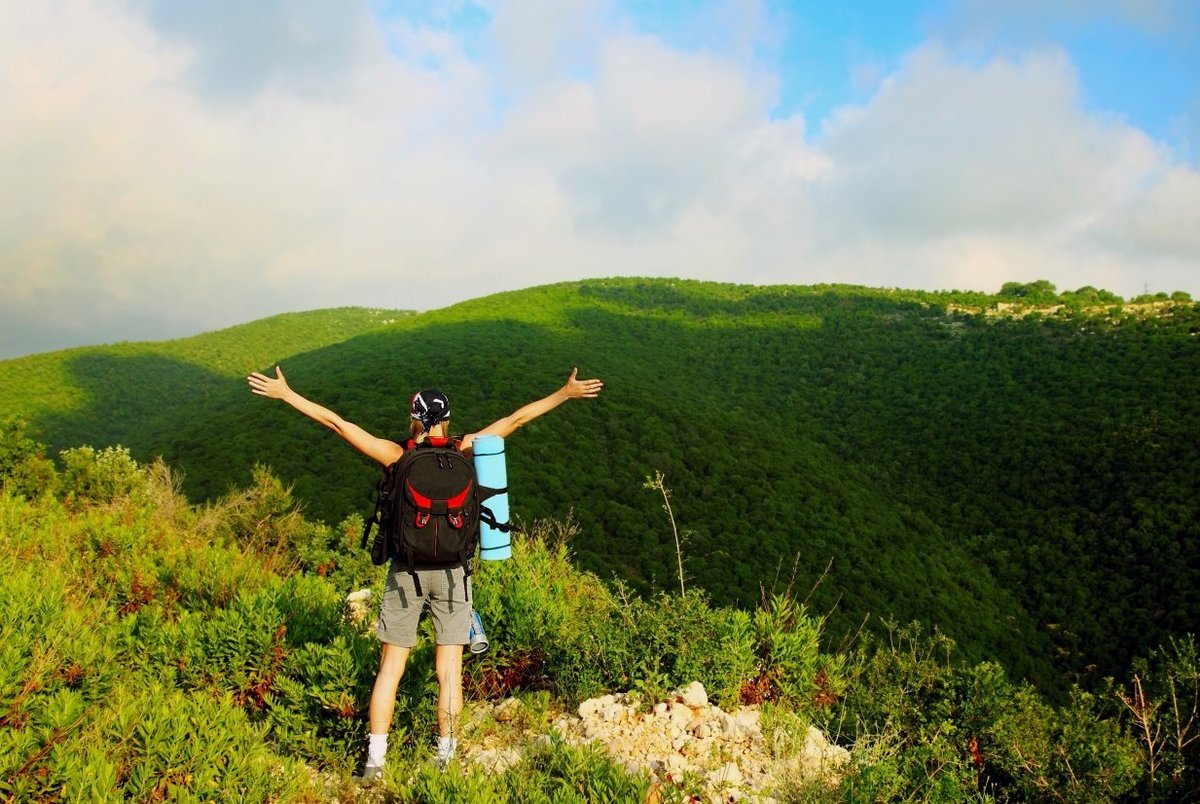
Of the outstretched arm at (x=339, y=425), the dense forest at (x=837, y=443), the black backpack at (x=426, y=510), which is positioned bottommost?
the dense forest at (x=837, y=443)

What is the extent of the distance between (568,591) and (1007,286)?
64.6 metres

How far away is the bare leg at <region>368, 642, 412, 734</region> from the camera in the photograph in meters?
3.80

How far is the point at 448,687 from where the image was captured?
4.00 m

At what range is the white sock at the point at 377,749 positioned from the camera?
3775 millimetres

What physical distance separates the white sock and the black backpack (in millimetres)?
841

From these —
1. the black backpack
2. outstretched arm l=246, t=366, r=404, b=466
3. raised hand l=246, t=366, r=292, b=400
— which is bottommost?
the black backpack

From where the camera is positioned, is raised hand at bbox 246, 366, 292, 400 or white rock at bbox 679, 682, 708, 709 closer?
raised hand at bbox 246, 366, 292, 400

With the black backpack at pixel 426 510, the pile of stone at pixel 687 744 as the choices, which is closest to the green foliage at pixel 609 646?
the pile of stone at pixel 687 744

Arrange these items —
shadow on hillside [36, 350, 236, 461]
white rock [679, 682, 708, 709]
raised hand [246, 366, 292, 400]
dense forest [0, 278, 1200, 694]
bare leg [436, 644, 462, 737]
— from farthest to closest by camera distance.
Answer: shadow on hillside [36, 350, 236, 461], dense forest [0, 278, 1200, 694], white rock [679, 682, 708, 709], raised hand [246, 366, 292, 400], bare leg [436, 644, 462, 737]

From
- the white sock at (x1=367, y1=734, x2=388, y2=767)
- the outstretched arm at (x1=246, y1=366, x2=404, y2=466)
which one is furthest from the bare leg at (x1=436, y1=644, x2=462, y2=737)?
the outstretched arm at (x1=246, y1=366, x2=404, y2=466)

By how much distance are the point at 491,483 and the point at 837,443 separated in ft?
116

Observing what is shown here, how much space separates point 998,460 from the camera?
30.9m

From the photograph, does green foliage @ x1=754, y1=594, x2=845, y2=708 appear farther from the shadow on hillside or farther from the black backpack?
the shadow on hillside

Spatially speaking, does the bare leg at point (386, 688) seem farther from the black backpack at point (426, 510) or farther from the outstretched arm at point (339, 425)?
the outstretched arm at point (339, 425)
